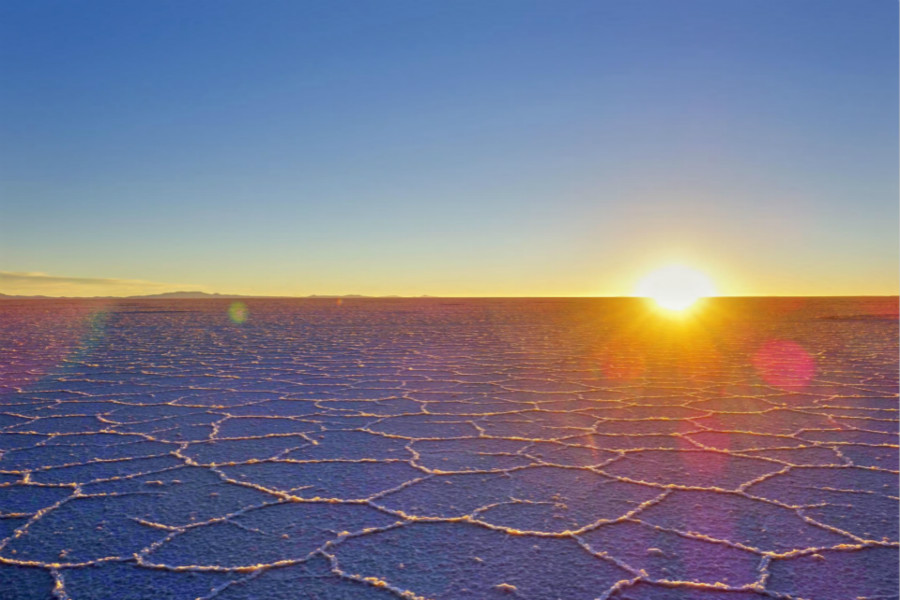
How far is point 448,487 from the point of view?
2.31m

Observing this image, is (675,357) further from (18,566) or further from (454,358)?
(18,566)

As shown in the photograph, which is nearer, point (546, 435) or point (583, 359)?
point (546, 435)

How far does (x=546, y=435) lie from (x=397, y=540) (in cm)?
140

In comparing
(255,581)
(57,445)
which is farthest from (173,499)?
(57,445)

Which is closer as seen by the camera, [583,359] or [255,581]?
[255,581]

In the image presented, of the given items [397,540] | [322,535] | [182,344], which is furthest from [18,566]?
[182,344]

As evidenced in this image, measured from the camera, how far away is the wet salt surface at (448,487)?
1627 mm

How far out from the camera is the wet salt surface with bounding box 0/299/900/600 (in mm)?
1627

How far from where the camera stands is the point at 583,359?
6.43 m

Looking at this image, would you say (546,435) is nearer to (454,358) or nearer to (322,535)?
(322,535)

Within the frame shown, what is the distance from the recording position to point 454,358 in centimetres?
655

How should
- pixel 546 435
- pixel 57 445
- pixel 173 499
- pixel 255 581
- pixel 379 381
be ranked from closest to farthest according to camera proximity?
pixel 255 581
pixel 173 499
pixel 57 445
pixel 546 435
pixel 379 381

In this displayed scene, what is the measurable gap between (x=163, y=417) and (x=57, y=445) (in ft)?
2.10

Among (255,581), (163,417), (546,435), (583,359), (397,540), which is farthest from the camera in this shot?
(583,359)
